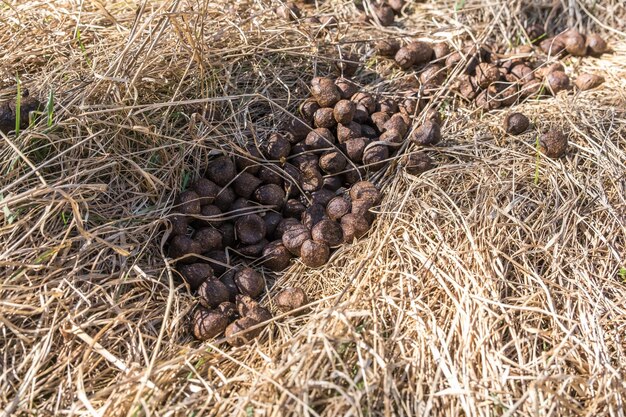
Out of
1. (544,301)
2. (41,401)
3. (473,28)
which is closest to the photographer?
(41,401)

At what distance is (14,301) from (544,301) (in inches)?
84.4

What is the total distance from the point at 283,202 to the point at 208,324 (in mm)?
828

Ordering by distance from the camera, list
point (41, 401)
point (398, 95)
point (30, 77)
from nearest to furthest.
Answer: point (41, 401), point (30, 77), point (398, 95)

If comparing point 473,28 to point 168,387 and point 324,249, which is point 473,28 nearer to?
point 324,249

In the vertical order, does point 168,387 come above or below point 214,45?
below

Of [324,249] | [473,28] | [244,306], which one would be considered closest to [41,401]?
[244,306]

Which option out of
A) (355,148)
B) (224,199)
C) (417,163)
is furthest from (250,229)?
(417,163)

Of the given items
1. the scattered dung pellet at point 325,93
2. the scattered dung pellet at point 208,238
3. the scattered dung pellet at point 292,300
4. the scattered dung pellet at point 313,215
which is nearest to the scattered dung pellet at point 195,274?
the scattered dung pellet at point 208,238

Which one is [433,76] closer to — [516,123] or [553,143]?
[516,123]

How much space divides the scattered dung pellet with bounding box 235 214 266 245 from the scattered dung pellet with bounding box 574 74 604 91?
2163 millimetres

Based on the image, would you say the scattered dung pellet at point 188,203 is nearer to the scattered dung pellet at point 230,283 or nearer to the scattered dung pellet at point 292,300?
the scattered dung pellet at point 230,283

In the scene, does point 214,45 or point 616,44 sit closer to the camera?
point 214,45

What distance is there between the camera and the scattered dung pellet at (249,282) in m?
2.92

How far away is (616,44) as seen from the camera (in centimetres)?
427
